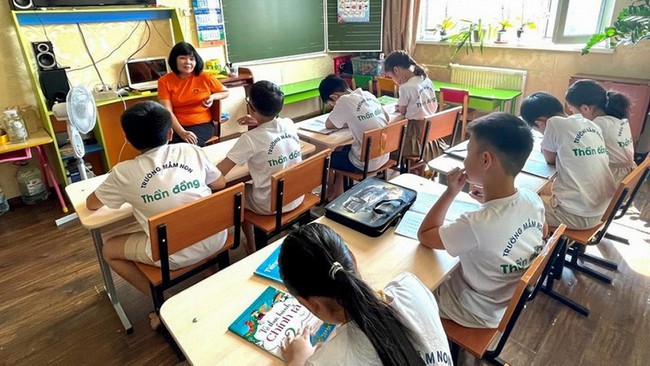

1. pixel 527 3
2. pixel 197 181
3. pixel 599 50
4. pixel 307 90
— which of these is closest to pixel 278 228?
pixel 197 181

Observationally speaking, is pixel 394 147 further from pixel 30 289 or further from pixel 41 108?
pixel 41 108

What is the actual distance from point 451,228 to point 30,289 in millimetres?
2464

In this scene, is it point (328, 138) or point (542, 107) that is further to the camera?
point (328, 138)

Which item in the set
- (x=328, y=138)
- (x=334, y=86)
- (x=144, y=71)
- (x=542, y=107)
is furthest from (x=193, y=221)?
(x=144, y=71)

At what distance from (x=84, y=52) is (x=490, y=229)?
378cm

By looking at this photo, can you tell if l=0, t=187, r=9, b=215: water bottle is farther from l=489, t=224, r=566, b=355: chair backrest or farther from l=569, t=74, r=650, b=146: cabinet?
l=569, t=74, r=650, b=146: cabinet

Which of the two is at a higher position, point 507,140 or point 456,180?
point 507,140

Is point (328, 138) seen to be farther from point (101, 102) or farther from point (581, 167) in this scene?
point (101, 102)

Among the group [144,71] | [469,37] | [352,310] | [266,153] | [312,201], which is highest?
[469,37]

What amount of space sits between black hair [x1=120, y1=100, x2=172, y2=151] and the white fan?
924 millimetres

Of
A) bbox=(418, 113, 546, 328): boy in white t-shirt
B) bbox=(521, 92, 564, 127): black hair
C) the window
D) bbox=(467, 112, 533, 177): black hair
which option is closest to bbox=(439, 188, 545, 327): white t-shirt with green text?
bbox=(418, 113, 546, 328): boy in white t-shirt

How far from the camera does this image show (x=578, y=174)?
82.4 inches

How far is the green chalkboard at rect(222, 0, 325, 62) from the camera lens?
4.68 metres

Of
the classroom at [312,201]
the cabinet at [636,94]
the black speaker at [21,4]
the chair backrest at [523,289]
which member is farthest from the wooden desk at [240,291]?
the cabinet at [636,94]
